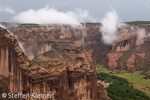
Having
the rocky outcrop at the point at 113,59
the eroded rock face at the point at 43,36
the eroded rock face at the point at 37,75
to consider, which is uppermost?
the eroded rock face at the point at 43,36

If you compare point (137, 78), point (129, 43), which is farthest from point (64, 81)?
point (129, 43)

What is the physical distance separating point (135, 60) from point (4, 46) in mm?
96779

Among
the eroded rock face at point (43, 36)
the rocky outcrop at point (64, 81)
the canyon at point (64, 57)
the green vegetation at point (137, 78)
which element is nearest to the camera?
the canyon at point (64, 57)

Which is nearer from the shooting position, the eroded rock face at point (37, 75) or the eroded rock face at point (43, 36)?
the eroded rock face at point (37, 75)

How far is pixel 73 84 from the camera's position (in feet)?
100

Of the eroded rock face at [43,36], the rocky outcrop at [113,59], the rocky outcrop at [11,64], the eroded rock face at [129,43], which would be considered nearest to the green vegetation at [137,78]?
the rocky outcrop at [113,59]

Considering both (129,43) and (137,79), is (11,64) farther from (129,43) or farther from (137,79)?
(129,43)

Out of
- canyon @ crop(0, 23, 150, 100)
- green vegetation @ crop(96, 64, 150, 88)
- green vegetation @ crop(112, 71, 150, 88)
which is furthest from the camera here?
green vegetation @ crop(96, 64, 150, 88)

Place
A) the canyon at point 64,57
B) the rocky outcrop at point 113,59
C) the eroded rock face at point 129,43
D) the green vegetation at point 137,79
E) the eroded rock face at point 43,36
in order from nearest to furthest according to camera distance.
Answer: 1. the canyon at point 64,57
2. the green vegetation at point 137,79
3. the eroded rock face at point 43,36
4. the rocky outcrop at point 113,59
5. the eroded rock face at point 129,43

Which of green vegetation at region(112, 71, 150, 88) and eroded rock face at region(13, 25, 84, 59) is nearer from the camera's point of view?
green vegetation at region(112, 71, 150, 88)

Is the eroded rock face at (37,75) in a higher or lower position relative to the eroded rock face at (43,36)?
lower

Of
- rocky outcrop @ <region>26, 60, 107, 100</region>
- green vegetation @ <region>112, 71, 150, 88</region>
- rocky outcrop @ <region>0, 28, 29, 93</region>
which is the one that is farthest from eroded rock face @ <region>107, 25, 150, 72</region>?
rocky outcrop @ <region>0, 28, 29, 93</region>

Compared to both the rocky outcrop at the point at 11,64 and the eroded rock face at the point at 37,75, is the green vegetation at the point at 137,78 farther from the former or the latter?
the rocky outcrop at the point at 11,64

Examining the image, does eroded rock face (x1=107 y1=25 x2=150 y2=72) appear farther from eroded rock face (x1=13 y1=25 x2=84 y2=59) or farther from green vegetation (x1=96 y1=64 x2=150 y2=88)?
eroded rock face (x1=13 y1=25 x2=84 y2=59)
